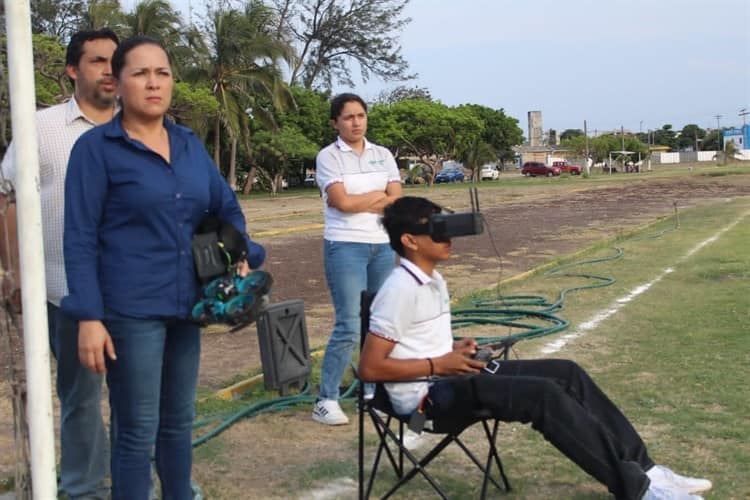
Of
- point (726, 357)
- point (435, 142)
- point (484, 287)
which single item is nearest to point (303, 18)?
point (435, 142)

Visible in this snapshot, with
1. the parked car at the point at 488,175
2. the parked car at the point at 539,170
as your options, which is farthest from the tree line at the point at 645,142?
the parked car at the point at 488,175

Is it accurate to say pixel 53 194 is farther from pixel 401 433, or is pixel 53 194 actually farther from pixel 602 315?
pixel 602 315

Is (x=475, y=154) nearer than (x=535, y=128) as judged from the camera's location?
Yes

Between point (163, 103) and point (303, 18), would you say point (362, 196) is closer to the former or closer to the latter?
point (163, 103)

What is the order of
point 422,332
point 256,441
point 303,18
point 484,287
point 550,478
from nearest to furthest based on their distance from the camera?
point 422,332 → point 550,478 → point 256,441 → point 484,287 → point 303,18

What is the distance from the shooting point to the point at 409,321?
371 cm

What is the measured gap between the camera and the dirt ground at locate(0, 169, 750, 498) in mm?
5039

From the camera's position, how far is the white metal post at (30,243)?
2.81 metres

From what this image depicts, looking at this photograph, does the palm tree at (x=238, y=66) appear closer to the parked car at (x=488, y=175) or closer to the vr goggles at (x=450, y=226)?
the parked car at (x=488, y=175)

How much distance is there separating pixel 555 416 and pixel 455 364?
1.45 ft

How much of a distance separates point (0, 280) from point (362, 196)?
7.35ft

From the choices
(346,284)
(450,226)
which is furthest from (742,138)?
(450,226)

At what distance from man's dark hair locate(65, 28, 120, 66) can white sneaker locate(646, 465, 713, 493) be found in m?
2.81

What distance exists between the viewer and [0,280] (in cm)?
344
